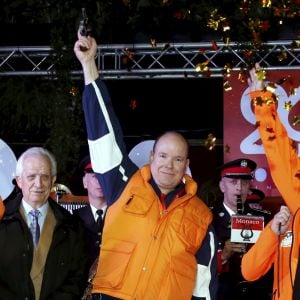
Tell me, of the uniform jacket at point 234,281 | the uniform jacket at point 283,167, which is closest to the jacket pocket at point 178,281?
the uniform jacket at point 283,167

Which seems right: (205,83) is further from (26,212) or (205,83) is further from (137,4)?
(26,212)

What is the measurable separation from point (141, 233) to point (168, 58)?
322cm

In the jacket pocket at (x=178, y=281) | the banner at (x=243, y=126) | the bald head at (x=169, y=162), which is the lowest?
the jacket pocket at (x=178, y=281)

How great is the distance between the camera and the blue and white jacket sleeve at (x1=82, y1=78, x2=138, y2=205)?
4.92 m

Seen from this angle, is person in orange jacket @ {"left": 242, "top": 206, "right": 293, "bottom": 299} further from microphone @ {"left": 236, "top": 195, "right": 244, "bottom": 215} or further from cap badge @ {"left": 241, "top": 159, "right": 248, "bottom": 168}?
cap badge @ {"left": 241, "top": 159, "right": 248, "bottom": 168}

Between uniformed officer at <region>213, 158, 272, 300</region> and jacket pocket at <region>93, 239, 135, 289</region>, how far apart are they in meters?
1.38

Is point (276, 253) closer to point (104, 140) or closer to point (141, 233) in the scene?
point (141, 233)

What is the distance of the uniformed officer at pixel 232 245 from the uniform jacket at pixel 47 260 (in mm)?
1460

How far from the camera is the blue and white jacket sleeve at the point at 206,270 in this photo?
4.90 m

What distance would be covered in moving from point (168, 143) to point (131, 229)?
0.56m

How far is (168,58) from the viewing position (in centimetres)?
772

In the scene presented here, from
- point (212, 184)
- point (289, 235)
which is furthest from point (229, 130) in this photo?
point (289, 235)

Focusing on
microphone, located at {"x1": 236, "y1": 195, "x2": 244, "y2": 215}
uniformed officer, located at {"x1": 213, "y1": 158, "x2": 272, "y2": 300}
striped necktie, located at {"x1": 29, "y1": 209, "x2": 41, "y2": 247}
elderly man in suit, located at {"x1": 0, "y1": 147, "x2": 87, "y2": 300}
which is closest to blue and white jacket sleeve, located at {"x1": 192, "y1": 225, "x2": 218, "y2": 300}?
elderly man in suit, located at {"x1": 0, "y1": 147, "x2": 87, "y2": 300}

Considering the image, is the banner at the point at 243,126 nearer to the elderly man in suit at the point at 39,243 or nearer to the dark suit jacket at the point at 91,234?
the dark suit jacket at the point at 91,234
